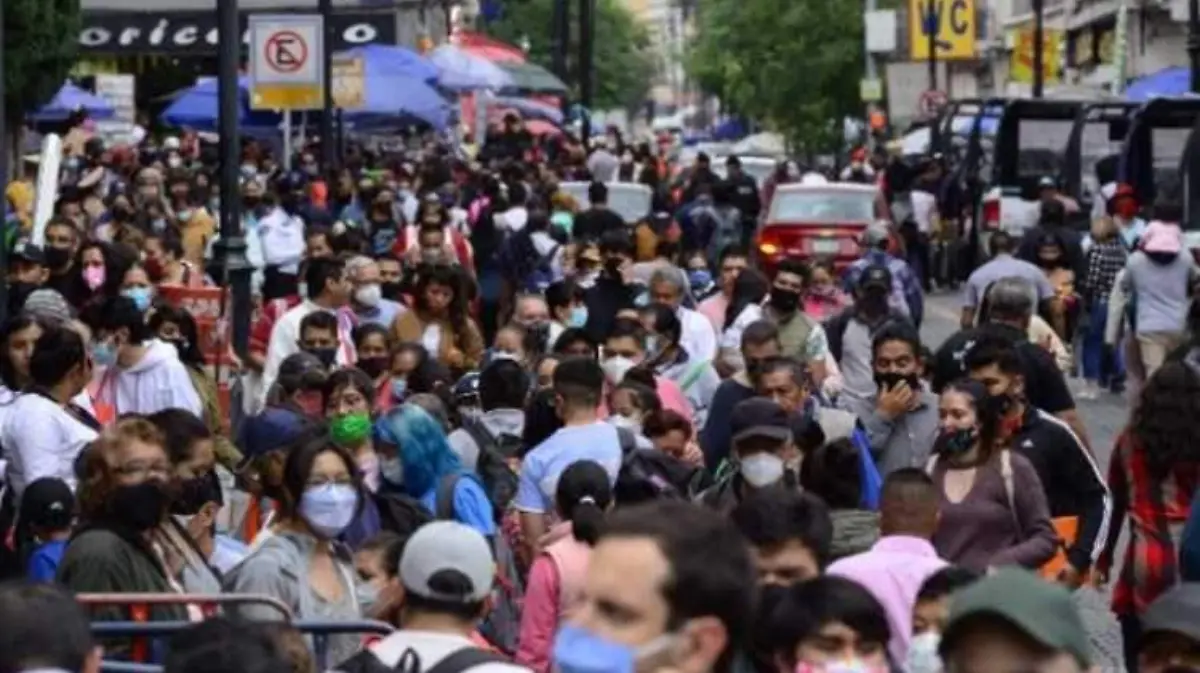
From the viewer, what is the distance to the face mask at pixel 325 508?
33.2ft

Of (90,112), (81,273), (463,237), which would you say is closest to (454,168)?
(90,112)

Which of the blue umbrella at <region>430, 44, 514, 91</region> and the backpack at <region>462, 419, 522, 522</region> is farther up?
the blue umbrella at <region>430, 44, 514, 91</region>

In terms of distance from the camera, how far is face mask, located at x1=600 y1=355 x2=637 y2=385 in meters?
14.8

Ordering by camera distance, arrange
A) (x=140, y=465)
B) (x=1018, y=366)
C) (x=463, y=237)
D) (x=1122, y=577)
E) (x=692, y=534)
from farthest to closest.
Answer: (x=463, y=237)
(x=1018, y=366)
(x=1122, y=577)
(x=140, y=465)
(x=692, y=534)

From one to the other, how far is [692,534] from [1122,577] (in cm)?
652

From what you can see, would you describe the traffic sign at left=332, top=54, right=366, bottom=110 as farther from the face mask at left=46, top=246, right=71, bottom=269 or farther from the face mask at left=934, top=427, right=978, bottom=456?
the face mask at left=934, top=427, right=978, bottom=456

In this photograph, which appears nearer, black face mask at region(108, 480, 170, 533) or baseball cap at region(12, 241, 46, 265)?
black face mask at region(108, 480, 170, 533)

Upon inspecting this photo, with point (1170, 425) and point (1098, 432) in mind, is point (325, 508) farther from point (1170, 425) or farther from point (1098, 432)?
point (1098, 432)

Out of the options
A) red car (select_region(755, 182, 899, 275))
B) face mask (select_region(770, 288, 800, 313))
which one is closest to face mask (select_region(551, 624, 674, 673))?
face mask (select_region(770, 288, 800, 313))

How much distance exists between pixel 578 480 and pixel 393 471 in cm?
190

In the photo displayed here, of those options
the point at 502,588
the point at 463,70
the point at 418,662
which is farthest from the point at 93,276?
the point at 463,70

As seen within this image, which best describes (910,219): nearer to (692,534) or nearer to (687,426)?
(687,426)

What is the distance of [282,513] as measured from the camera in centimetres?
1030

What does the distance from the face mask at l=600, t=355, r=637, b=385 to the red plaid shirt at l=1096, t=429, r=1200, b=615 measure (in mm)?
3257
